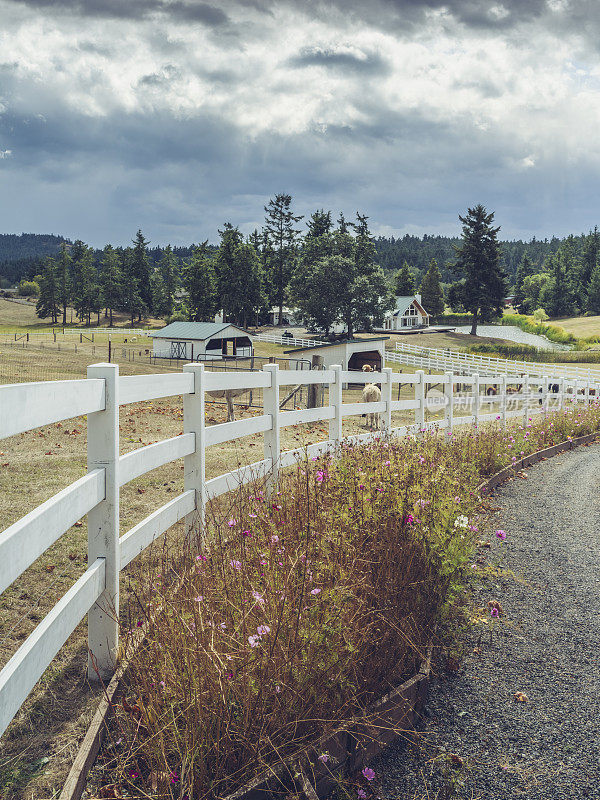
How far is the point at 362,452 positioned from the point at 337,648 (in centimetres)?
416

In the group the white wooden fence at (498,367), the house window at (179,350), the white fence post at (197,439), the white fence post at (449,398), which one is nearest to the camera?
the white fence post at (197,439)

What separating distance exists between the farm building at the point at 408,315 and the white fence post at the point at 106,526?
299 ft

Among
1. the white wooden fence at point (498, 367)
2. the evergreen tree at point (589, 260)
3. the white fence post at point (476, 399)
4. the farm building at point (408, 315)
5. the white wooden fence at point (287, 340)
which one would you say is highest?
the evergreen tree at point (589, 260)

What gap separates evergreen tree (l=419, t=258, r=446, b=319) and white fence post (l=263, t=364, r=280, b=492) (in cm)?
10446

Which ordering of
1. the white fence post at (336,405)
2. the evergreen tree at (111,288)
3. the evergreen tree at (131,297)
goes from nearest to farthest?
the white fence post at (336,405) < the evergreen tree at (111,288) < the evergreen tree at (131,297)

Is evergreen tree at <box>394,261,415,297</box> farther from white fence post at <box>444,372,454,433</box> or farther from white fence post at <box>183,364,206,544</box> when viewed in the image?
white fence post at <box>183,364,206,544</box>

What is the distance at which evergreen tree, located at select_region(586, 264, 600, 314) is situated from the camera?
342 ft

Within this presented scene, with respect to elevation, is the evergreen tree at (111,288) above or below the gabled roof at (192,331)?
above

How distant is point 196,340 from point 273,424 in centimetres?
5110

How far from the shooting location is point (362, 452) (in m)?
7.30

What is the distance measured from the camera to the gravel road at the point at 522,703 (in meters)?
3.07

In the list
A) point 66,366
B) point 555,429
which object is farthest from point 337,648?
point 66,366

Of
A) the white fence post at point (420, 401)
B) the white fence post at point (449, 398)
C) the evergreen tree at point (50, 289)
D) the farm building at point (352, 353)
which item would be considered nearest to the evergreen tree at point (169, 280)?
the evergreen tree at point (50, 289)

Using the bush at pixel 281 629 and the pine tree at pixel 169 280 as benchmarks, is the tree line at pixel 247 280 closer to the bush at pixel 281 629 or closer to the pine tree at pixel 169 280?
the pine tree at pixel 169 280
